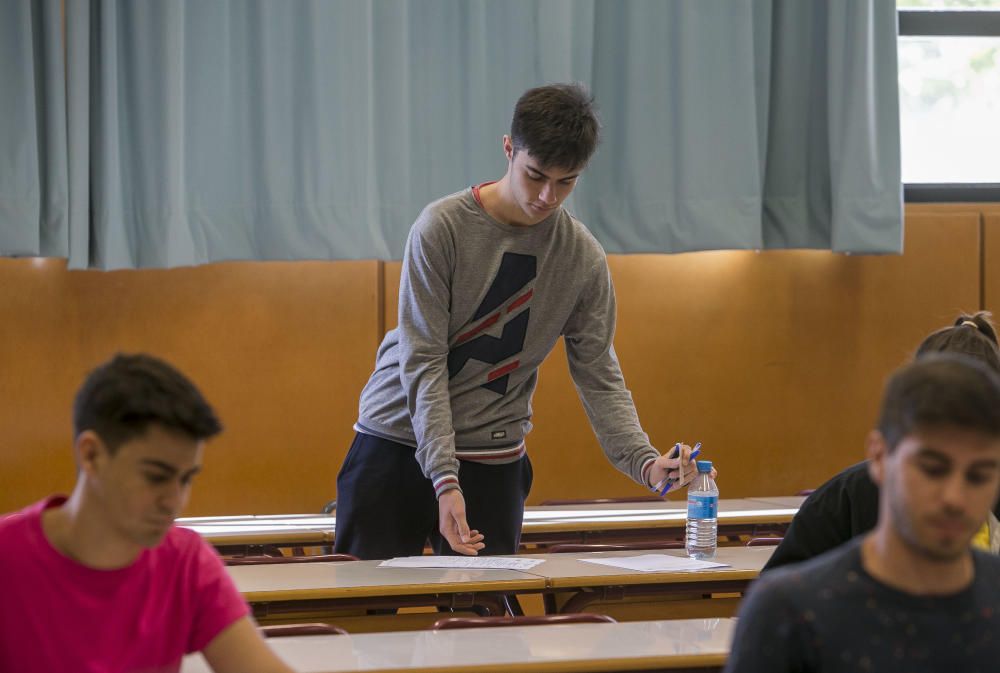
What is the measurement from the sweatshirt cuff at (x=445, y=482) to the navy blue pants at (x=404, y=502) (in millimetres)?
234

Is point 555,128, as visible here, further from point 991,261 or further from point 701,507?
point 991,261

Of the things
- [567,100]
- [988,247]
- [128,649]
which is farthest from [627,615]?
[988,247]

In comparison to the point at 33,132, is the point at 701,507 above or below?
below

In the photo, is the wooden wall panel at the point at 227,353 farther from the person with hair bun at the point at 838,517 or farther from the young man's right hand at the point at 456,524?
the person with hair bun at the point at 838,517

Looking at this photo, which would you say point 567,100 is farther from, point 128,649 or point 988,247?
point 988,247

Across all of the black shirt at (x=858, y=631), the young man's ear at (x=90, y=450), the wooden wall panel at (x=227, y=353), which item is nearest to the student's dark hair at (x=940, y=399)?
the black shirt at (x=858, y=631)

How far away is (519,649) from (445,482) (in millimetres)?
670

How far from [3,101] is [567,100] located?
9.85ft

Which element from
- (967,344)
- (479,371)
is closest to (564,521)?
(479,371)

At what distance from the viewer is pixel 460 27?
5.31 metres

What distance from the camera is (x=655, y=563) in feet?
9.84

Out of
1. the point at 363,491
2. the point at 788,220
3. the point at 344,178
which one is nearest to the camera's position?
the point at 363,491

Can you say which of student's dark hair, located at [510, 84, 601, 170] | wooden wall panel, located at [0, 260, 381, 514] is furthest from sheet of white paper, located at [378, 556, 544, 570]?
wooden wall panel, located at [0, 260, 381, 514]

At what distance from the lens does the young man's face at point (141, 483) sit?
160 centimetres
